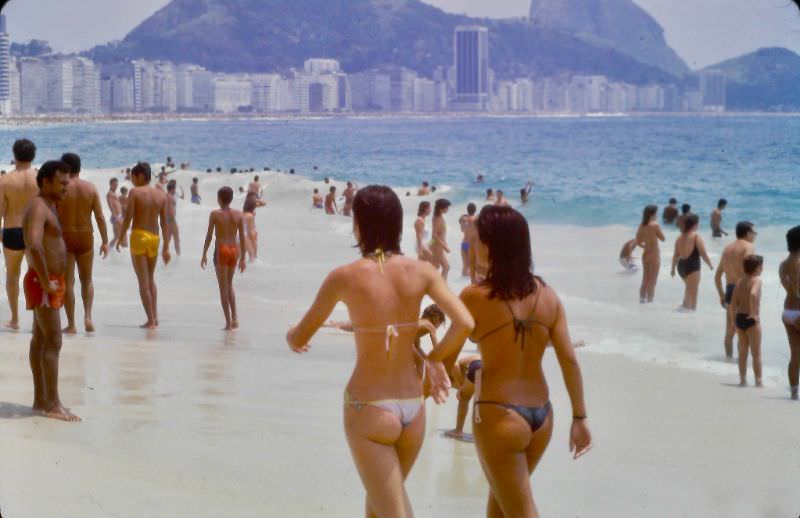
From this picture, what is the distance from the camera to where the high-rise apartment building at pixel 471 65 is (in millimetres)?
156750

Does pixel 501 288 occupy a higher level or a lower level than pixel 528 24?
lower

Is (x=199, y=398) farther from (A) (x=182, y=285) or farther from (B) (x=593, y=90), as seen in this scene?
(B) (x=593, y=90)

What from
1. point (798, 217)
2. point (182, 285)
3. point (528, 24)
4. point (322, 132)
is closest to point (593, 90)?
point (528, 24)

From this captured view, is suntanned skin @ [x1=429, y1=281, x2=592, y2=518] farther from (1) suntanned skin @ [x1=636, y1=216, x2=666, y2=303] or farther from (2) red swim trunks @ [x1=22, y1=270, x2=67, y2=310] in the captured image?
(1) suntanned skin @ [x1=636, y1=216, x2=666, y2=303]

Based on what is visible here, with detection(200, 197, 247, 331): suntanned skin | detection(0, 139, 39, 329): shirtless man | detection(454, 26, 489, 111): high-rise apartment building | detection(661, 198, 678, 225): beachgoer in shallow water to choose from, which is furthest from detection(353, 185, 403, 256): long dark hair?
detection(454, 26, 489, 111): high-rise apartment building

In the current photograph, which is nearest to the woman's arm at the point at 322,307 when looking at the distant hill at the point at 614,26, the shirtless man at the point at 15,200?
the shirtless man at the point at 15,200

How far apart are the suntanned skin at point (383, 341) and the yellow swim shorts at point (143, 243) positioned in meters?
6.18

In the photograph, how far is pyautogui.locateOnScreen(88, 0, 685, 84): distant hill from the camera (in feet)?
505

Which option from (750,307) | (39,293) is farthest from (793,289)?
(39,293)

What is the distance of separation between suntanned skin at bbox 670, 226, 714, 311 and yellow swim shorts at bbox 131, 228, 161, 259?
241 inches

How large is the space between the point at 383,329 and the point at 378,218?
1.12 feet

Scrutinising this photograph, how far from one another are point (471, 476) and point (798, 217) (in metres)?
31.2

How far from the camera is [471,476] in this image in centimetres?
559

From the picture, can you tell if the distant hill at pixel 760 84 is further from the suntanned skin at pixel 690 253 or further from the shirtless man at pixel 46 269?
the shirtless man at pixel 46 269
